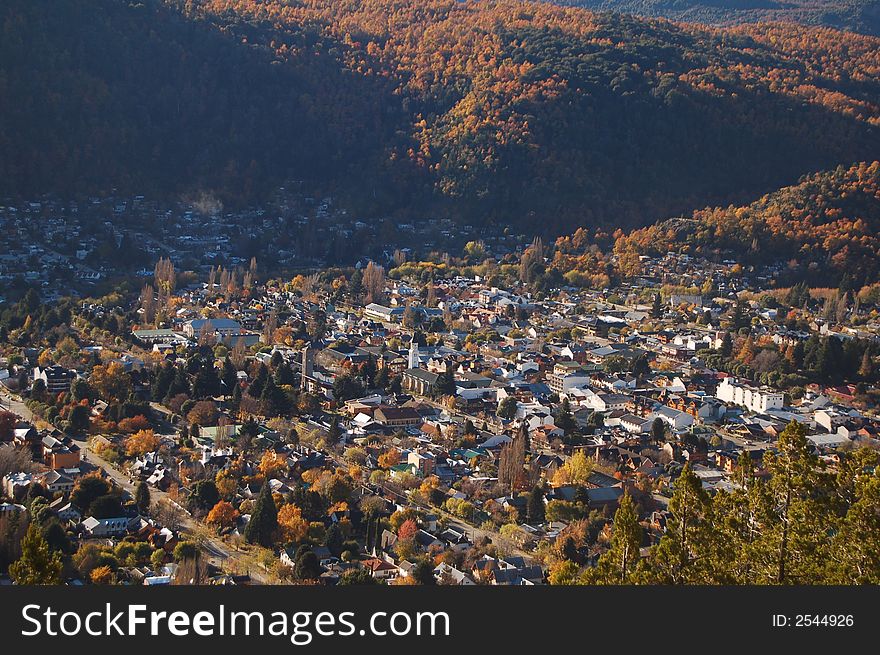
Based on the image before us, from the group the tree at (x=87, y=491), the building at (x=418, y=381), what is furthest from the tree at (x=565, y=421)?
the tree at (x=87, y=491)

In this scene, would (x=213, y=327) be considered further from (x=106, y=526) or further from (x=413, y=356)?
(x=106, y=526)

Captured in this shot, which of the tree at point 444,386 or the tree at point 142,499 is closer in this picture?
the tree at point 142,499

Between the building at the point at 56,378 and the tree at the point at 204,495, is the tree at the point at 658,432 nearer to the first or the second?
the tree at the point at 204,495

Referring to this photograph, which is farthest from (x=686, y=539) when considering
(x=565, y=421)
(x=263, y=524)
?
(x=565, y=421)

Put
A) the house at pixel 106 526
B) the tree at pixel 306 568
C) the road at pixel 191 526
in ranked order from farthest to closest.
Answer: the house at pixel 106 526, the road at pixel 191 526, the tree at pixel 306 568

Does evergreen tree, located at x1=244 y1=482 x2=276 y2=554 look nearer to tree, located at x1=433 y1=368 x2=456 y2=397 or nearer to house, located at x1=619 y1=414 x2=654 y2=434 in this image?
house, located at x1=619 y1=414 x2=654 y2=434

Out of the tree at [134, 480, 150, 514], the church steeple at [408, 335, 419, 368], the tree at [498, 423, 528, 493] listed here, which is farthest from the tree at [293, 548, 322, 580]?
the church steeple at [408, 335, 419, 368]

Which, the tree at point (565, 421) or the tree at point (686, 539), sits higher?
the tree at point (686, 539)
